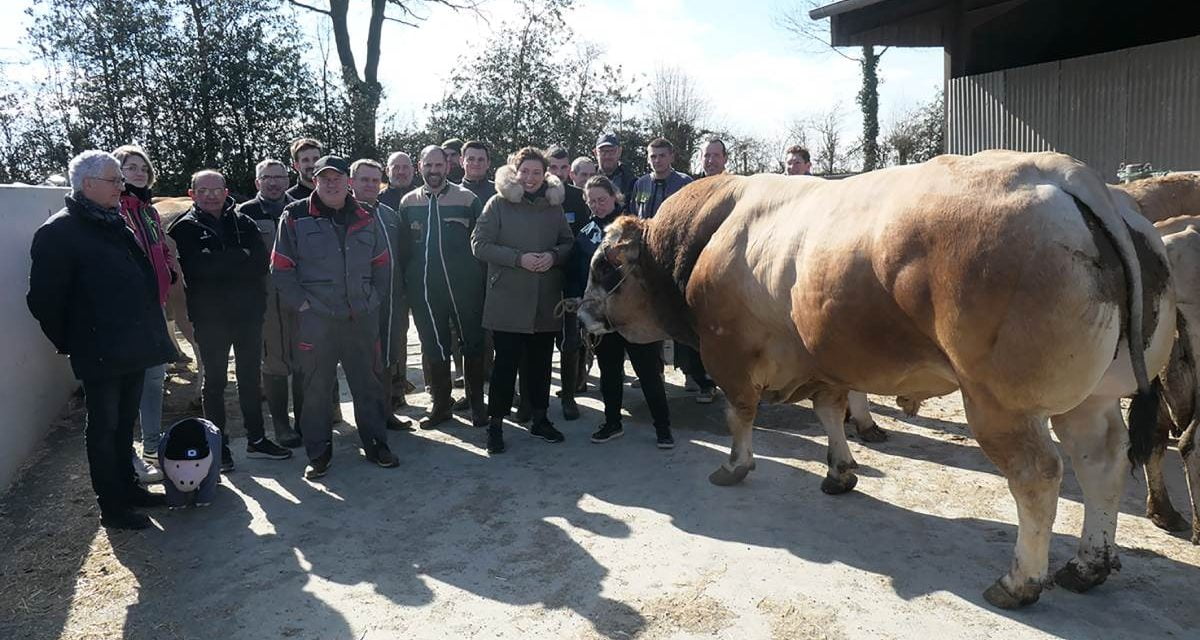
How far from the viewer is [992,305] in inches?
116

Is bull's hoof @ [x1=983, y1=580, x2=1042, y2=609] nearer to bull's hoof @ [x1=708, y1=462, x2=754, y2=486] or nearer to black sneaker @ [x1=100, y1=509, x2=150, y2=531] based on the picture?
bull's hoof @ [x1=708, y1=462, x2=754, y2=486]

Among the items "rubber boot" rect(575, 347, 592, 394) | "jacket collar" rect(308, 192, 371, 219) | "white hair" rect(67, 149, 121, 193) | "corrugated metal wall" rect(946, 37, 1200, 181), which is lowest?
"rubber boot" rect(575, 347, 592, 394)

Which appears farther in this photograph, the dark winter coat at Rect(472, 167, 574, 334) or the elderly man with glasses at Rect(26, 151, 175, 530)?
the dark winter coat at Rect(472, 167, 574, 334)

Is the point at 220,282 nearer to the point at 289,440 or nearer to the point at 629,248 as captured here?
the point at 289,440

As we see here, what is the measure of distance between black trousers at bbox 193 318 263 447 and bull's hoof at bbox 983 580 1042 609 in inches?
189

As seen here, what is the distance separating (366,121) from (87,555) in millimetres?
13819

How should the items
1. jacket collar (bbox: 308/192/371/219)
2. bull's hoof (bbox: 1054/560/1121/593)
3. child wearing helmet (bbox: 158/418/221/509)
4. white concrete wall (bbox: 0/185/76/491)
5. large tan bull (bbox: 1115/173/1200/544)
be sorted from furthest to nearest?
white concrete wall (bbox: 0/185/76/491) → jacket collar (bbox: 308/192/371/219) → child wearing helmet (bbox: 158/418/221/509) → large tan bull (bbox: 1115/173/1200/544) → bull's hoof (bbox: 1054/560/1121/593)

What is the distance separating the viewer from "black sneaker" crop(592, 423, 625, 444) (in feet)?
19.2

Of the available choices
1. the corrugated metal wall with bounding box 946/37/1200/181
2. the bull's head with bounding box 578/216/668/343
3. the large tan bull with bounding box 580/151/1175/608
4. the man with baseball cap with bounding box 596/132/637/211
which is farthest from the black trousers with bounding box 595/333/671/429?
the corrugated metal wall with bounding box 946/37/1200/181

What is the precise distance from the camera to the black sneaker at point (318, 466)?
5297mm

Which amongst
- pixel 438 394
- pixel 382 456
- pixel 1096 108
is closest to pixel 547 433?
pixel 438 394

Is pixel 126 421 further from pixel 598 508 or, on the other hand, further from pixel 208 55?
pixel 208 55

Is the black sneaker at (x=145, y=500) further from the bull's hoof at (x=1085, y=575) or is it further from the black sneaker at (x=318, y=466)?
the bull's hoof at (x=1085, y=575)

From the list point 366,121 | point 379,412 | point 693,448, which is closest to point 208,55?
point 366,121
